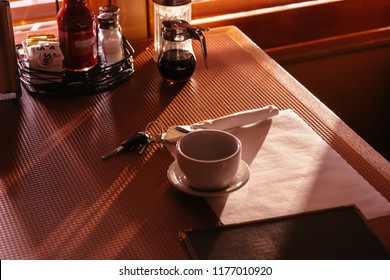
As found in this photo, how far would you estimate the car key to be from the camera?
4.01 feet

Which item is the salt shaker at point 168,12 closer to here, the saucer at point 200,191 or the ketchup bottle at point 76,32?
the ketchup bottle at point 76,32

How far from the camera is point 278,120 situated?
1308 millimetres

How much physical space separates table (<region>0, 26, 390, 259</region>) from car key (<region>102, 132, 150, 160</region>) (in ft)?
0.04

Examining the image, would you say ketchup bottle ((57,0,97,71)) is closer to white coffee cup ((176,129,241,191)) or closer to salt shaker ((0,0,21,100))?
salt shaker ((0,0,21,100))

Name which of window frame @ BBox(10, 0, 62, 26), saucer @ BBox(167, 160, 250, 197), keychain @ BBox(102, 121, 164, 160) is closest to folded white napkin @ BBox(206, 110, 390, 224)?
saucer @ BBox(167, 160, 250, 197)

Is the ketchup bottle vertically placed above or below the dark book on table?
above

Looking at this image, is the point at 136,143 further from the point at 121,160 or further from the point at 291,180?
the point at 291,180

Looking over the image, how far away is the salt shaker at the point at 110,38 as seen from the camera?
150cm

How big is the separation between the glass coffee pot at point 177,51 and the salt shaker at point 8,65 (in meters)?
0.31

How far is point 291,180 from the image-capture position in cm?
113

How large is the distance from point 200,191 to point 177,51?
1.53 ft

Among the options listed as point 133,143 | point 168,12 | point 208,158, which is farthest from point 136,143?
point 168,12

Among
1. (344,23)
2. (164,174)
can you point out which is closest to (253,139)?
(164,174)

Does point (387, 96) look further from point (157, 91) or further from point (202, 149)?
point (202, 149)
